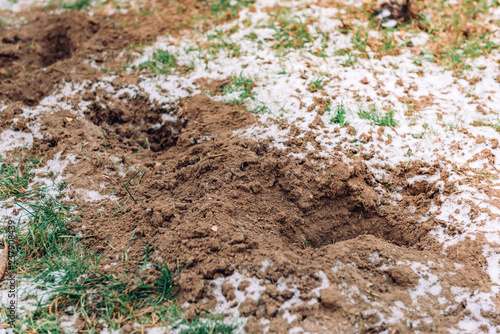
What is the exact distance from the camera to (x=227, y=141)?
9.90 feet

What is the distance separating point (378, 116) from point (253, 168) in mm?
1180

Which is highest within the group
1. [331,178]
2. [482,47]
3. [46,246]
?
[482,47]

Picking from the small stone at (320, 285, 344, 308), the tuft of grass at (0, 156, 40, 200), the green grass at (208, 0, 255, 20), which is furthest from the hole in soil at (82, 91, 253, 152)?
the small stone at (320, 285, 344, 308)

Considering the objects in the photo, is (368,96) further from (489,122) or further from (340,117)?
(489,122)

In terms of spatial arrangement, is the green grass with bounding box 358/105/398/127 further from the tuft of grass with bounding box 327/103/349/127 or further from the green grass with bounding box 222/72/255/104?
the green grass with bounding box 222/72/255/104

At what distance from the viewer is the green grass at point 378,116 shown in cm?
307

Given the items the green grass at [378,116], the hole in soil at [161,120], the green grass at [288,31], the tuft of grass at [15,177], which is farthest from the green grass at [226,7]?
the tuft of grass at [15,177]

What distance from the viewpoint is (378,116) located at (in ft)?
10.3

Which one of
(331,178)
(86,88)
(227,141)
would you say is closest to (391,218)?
(331,178)

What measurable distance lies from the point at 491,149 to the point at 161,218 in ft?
8.26

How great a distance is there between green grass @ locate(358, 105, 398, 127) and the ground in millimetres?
16

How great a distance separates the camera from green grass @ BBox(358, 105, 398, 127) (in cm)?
307

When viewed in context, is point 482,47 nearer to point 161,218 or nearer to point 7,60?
point 161,218

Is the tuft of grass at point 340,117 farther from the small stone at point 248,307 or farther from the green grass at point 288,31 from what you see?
the small stone at point 248,307
